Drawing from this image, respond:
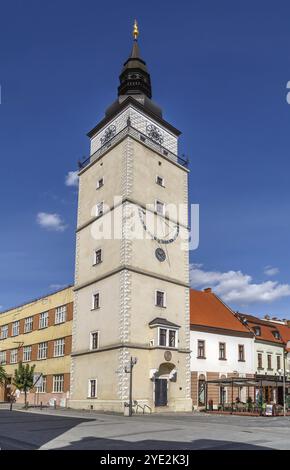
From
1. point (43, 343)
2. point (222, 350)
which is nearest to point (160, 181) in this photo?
point (222, 350)

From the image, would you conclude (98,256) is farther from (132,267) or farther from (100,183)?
(100,183)

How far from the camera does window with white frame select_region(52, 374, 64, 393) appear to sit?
4403 cm

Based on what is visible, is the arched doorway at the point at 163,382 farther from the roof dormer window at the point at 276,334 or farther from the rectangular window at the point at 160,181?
the roof dormer window at the point at 276,334

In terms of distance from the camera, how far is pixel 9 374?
56.2 m

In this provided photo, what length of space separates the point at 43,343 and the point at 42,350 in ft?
2.37

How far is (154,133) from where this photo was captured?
4372 centimetres

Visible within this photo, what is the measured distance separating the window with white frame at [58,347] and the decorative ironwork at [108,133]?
19.4 metres

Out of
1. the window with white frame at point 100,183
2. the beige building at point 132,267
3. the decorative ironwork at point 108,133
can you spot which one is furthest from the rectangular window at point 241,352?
the decorative ironwork at point 108,133

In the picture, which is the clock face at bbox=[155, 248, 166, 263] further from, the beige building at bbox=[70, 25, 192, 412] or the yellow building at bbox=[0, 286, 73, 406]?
the yellow building at bbox=[0, 286, 73, 406]

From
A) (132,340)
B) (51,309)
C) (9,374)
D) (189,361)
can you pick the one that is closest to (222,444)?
(132,340)

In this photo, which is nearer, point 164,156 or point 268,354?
point 164,156

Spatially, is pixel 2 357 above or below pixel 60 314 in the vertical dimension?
below
